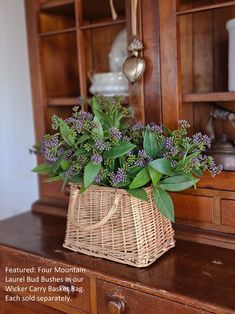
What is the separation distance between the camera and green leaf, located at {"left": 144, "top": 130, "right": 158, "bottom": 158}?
91cm

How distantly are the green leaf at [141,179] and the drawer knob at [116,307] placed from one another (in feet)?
0.83

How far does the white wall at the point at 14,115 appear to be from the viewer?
4.82 feet

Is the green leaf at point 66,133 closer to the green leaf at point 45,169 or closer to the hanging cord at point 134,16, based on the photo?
the green leaf at point 45,169

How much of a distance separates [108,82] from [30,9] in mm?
373

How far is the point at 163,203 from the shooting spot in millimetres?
880

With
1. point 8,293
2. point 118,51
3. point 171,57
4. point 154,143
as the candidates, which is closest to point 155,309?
point 154,143

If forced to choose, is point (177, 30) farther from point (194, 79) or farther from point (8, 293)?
point (8, 293)

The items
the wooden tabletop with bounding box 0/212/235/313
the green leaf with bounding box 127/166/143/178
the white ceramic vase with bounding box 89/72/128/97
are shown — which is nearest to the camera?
the wooden tabletop with bounding box 0/212/235/313

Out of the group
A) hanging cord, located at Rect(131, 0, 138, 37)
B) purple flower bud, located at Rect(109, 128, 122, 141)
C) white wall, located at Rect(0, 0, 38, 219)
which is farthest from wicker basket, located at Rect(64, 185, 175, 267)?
white wall, located at Rect(0, 0, 38, 219)

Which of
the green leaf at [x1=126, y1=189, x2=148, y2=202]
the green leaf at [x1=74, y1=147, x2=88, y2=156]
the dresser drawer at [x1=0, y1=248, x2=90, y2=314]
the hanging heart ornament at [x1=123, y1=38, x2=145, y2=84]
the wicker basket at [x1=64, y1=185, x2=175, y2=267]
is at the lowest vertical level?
the dresser drawer at [x1=0, y1=248, x2=90, y2=314]

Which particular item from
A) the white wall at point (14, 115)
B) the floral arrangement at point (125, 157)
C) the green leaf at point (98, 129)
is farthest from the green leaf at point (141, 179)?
the white wall at point (14, 115)

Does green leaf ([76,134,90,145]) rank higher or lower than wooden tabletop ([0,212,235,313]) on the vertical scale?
higher

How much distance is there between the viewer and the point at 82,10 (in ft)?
4.00

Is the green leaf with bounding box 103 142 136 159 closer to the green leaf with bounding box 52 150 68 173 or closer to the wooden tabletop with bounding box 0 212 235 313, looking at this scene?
the green leaf with bounding box 52 150 68 173
